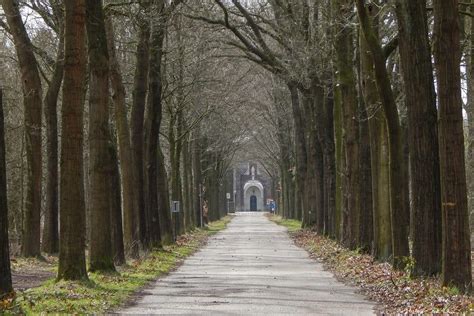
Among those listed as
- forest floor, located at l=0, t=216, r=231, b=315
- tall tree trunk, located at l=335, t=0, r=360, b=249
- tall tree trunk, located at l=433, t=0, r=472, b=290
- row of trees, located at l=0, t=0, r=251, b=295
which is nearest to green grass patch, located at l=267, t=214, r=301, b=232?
row of trees, located at l=0, t=0, r=251, b=295

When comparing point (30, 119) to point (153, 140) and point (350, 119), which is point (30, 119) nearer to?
point (153, 140)

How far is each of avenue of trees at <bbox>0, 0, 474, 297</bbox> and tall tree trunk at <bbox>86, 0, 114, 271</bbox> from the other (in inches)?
1.2

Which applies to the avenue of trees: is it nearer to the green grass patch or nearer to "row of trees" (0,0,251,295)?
"row of trees" (0,0,251,295)

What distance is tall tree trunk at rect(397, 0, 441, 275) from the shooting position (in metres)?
14.7

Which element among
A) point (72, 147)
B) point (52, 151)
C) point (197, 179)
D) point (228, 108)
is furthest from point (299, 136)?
point (72, 147)

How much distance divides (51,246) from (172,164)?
33.2ft

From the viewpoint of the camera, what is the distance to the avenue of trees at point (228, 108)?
14.7 metres

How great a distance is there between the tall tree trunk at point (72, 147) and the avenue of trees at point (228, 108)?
0.08 feet

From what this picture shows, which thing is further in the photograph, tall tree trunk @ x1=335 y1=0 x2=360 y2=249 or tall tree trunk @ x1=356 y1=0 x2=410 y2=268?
tall tree trunk @ x1=335 y1=0 x2=360 y2=249

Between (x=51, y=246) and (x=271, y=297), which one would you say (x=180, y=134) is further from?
(x=271, y=297)

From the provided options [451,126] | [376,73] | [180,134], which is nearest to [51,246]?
[180,134]

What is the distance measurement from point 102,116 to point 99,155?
81 centimetres

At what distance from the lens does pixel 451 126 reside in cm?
1241

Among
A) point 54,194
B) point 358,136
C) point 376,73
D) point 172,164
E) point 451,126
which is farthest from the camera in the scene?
point 172,164
